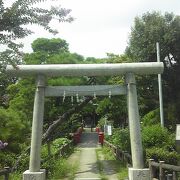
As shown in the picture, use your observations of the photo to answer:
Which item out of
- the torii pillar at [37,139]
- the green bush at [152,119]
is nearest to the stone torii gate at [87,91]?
the torii pillar at [37,139]

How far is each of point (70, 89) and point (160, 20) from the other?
62.3 feet

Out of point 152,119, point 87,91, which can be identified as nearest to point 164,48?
point 152,119

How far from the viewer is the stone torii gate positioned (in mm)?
14727

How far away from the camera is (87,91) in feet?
51.0

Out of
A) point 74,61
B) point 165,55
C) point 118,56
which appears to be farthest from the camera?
point 165,55

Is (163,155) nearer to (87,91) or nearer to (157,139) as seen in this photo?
(157,139)

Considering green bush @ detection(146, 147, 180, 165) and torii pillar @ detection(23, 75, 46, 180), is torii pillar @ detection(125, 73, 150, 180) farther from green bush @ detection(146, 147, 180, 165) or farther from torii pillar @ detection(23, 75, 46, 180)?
torii pillar @ detection(23, 75, 46, 180)

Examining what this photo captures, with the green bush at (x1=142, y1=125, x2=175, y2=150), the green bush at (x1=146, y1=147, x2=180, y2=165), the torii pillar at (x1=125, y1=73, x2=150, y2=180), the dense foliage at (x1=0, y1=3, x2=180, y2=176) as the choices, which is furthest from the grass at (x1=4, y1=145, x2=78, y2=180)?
the green bush at (x1=142, y1=125, x2=175, y2=150)

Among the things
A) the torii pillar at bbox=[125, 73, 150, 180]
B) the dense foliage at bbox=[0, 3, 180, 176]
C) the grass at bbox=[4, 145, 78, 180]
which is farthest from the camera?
the grass at bbox=[4, 145, 78, 180]

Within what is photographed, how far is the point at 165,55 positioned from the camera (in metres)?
31.9

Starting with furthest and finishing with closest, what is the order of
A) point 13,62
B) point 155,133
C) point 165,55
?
point 165,55
point 155,133
point 13,62

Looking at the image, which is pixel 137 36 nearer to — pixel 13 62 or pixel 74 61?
pixel 74 61

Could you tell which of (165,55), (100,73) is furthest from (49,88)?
(165,55)

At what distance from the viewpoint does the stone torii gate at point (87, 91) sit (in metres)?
14.7
